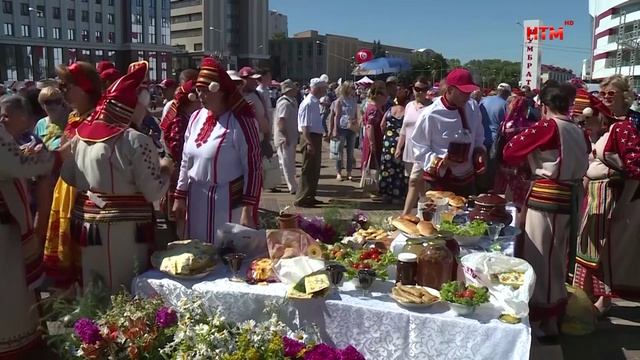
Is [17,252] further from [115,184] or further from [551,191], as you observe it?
[551,191]

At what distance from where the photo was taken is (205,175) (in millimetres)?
3619

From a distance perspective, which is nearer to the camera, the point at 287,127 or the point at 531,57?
the point at 287,127

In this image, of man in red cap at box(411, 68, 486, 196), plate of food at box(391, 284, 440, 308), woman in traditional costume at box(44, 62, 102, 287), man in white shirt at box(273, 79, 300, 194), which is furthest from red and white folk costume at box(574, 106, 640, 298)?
man in white shirt at box(273, 79, 300, 194)

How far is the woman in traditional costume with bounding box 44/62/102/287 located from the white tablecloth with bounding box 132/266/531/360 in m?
0.78

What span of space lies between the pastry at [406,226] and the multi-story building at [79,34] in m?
70.3

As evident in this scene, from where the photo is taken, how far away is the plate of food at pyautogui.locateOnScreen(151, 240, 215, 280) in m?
3.01

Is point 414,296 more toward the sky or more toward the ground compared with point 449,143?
more toward the ground

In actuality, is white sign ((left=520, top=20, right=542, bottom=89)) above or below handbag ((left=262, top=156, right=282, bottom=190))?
above

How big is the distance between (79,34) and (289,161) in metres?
82.4

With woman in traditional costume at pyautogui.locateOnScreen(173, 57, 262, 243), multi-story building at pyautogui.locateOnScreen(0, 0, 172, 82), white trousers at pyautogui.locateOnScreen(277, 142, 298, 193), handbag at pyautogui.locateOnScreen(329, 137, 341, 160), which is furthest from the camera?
multi-story building at pyautogui.locateOnScreen(0, 0, 172, 82)

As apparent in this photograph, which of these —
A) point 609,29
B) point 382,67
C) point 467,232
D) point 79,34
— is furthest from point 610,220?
point 79,34

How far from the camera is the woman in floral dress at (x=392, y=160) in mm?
8375

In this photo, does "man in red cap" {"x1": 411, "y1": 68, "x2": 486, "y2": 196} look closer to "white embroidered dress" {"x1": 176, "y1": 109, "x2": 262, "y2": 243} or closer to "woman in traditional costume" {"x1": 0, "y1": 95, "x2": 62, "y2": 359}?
"white embroidered dress" {"x1": 176, "y1": 109, "x2": 262, "y2": 243}

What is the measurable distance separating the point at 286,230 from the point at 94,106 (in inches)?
55.6
